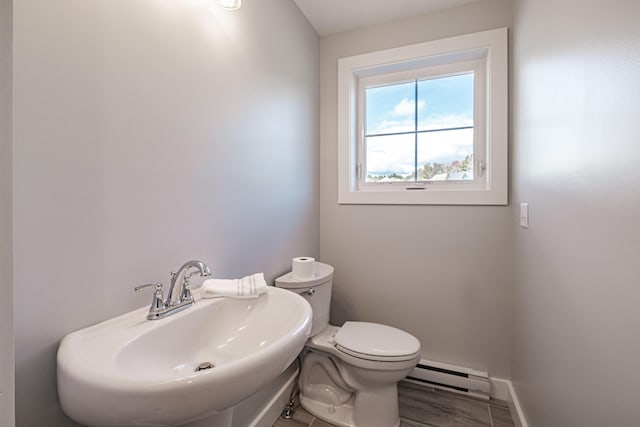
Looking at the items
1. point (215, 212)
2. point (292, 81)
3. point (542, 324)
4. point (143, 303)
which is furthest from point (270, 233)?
point (542, 324)

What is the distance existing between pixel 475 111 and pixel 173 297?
1.92m

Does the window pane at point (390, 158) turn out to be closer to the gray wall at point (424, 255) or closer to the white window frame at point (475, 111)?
the white window frame at point (475, 111)

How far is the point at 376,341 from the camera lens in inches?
54.8

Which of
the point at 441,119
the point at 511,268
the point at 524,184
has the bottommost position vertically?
the point at 511,268

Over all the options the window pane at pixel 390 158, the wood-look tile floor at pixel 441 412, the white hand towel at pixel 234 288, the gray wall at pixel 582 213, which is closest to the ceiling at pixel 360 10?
the gray wall at pixel 582 213

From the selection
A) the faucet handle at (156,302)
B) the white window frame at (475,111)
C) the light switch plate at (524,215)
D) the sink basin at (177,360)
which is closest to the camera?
the sink basin at (177,360)

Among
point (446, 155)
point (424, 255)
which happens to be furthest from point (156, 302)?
point (446, 155)

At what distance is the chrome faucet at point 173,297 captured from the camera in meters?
0.78

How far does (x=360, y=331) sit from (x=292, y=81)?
1470 mm

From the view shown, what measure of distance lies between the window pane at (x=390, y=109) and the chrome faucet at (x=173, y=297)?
158 centimetres

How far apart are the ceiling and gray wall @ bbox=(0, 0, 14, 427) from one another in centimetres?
174

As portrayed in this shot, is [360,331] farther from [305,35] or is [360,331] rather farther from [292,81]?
[305,35]

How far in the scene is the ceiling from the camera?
64.8 inches

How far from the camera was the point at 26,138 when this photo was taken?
23.2 inches
